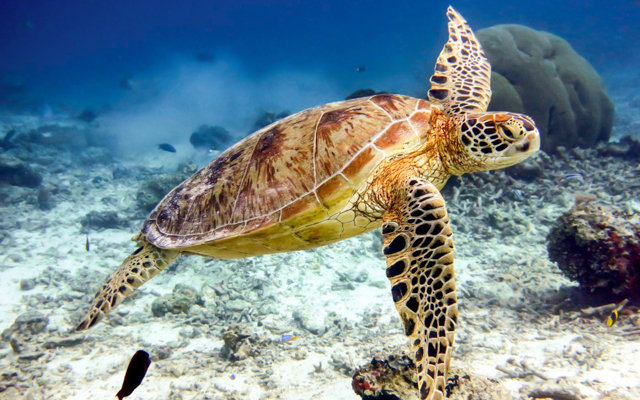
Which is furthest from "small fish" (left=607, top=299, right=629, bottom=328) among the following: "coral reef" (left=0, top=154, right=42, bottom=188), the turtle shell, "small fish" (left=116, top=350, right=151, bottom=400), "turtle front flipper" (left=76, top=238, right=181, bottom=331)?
"coral reef" (left=0, top=154, right=42, bottom=188)

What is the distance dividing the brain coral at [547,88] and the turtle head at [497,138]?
5.98m

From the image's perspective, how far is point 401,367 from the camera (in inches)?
79.2

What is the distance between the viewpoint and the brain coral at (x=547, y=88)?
7980mm

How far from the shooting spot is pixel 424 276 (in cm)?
200

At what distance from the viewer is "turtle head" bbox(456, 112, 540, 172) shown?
226 cm

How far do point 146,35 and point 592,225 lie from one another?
329ft

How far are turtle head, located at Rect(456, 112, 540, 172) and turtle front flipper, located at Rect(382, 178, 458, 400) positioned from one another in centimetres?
62

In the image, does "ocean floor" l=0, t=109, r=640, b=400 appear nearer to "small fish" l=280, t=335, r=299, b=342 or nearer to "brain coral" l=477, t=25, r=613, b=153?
"small fish" l=280, t=335, r=299, b=342

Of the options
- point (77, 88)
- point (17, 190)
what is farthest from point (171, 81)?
point (17, 190)

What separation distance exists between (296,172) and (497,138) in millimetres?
1694

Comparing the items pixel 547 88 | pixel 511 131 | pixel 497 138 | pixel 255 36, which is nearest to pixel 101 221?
pixel 497 138

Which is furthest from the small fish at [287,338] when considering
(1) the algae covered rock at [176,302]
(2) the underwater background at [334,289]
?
(1) the algae covered rock at [176,302]

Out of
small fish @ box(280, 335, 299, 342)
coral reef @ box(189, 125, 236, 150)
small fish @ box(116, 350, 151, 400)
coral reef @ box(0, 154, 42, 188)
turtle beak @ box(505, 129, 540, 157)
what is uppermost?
coral reef @ box(189, 125, 236, 150)

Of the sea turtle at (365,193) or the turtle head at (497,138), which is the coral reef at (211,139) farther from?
the turtle head at (497,138)
